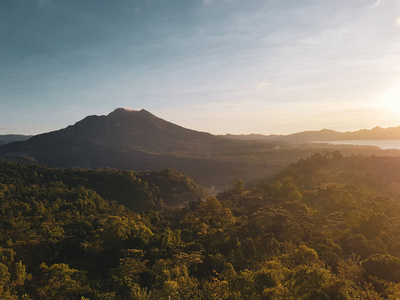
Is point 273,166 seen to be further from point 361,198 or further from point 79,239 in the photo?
point 79,239

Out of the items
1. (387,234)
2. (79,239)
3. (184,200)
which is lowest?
(184,200)

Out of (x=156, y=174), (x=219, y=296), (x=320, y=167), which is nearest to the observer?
(x=219, y=296)

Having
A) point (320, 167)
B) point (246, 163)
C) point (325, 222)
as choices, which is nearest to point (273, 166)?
point (246, 163)

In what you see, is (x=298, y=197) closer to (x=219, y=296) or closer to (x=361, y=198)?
(x=361, y=198)

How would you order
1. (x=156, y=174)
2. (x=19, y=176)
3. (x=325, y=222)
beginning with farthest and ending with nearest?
(x=156, y=174)
(x=19, y=176)
(x=325, y=222)

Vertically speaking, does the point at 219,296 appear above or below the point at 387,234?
above

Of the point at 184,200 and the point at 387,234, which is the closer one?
the point at 387,234

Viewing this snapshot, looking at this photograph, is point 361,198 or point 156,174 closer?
point 361,198

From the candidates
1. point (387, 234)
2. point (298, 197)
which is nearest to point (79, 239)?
point (387, 234)

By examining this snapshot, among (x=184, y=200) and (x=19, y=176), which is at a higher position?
(x=19, y=176)
